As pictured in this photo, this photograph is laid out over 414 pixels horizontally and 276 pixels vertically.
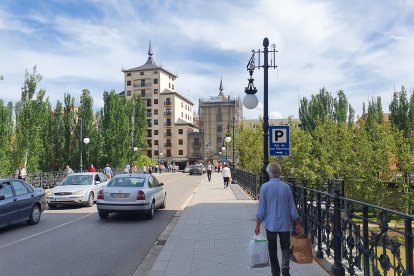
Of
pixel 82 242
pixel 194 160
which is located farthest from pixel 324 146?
pixel 194 160

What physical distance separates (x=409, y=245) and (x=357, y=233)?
5.17ft

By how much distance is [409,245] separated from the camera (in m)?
3.58

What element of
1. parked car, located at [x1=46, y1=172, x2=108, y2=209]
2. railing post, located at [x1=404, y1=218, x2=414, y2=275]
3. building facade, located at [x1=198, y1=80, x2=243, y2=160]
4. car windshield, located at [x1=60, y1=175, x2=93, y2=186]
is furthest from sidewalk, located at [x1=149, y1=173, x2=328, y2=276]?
building facade, located at [x1=198, y1=80, x2=243, y2=160]

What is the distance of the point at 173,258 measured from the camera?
280 inches

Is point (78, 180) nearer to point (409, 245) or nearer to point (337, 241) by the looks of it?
point (337, 241)

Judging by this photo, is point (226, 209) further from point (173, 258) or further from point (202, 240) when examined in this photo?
point (173, 258)

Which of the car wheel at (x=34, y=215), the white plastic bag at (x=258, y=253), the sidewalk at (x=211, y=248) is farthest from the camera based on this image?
the car wheel at (x=34, y=215)

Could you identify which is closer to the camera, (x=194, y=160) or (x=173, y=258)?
(x=173, y=258)

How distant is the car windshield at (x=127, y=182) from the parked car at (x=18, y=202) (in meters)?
2.24

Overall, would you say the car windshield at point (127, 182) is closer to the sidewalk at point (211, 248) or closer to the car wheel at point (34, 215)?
the sidewalk at point (211, 248)

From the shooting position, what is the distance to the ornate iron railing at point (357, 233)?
383 cm

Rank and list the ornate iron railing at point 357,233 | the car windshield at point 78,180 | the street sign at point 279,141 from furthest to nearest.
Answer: the car windshield at point 78,180 → the street sign at point 279,141 → the ornate iron railing at point 357,233

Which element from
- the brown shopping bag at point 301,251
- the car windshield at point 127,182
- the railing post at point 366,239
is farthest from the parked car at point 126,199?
the railing post at point 366,239

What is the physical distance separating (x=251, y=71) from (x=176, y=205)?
697cm
